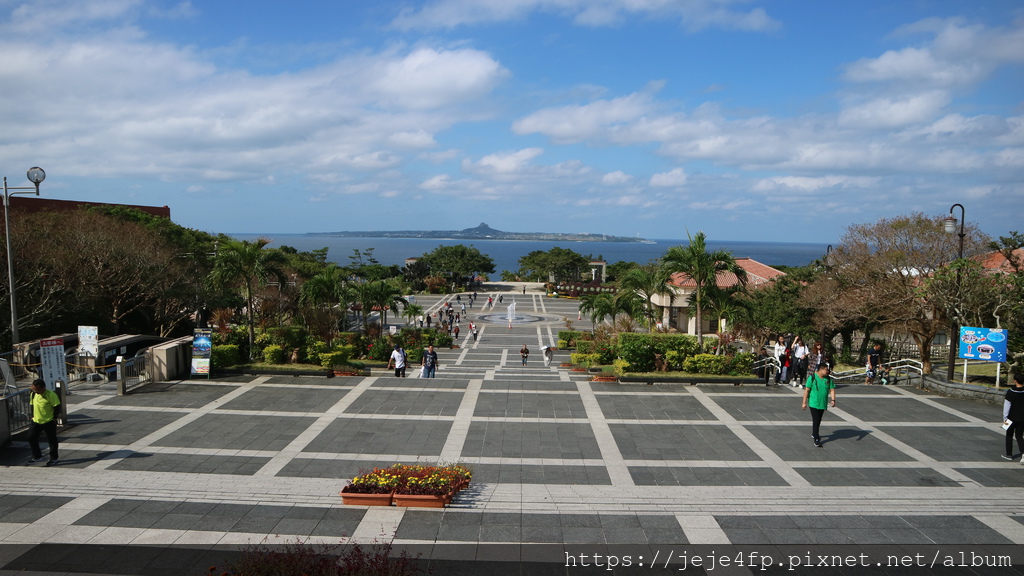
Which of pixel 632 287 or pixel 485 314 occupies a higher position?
pixel 632 287

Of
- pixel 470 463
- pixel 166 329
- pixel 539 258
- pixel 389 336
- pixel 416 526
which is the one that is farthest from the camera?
pixel 539 258

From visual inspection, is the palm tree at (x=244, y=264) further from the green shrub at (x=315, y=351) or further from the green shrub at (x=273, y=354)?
the green shrub at (x=315, y=351)

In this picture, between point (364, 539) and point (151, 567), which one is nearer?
point (151, 567)

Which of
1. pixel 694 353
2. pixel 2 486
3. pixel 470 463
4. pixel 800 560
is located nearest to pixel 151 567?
pixel 2 486

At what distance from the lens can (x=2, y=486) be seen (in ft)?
29.1

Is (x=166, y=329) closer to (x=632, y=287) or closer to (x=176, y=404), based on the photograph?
(x=176, y=404)

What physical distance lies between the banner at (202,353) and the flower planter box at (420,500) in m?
10.7

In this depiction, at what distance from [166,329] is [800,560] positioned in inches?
1262

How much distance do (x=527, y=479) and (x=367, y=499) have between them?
2531 millimetres

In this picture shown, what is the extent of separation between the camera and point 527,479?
9523 millimetres

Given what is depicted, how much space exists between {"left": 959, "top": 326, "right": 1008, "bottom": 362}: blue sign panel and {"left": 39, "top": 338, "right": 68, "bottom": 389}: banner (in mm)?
21665

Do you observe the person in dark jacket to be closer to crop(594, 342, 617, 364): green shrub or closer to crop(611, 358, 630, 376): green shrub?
crop(611, 358, 630, 376): green shrub

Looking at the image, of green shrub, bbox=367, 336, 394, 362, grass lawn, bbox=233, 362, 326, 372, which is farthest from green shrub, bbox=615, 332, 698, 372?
green shrub, bbox=367, 336, 394, 362

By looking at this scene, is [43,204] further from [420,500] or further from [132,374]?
[420,500]
